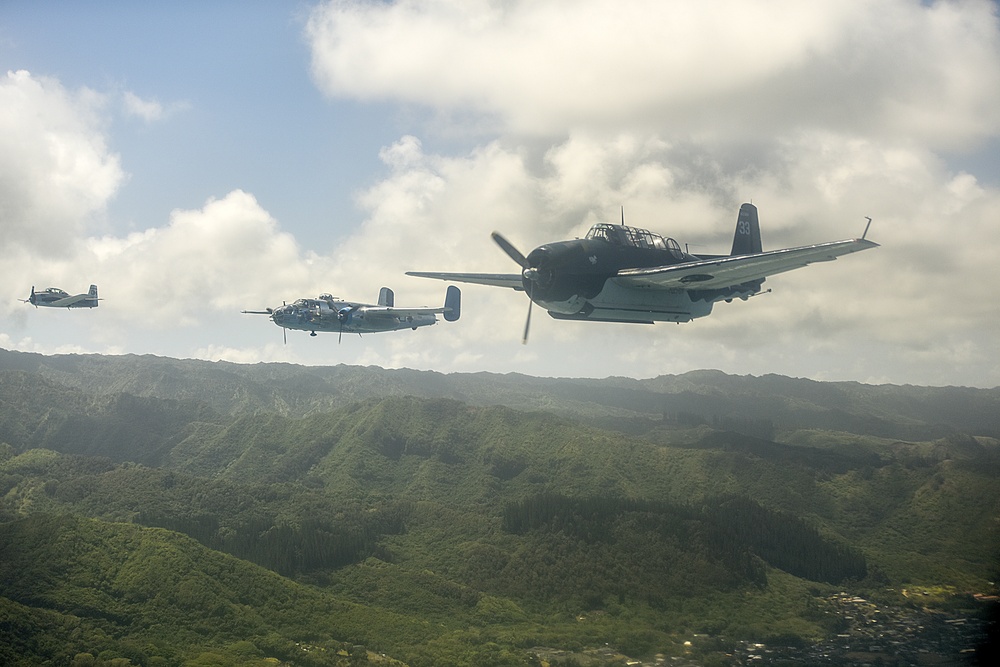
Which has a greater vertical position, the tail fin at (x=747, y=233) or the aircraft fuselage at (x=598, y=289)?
the tail fin at (x=747, y=233)

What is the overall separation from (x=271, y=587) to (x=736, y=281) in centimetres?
18808

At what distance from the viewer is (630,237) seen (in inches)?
1518

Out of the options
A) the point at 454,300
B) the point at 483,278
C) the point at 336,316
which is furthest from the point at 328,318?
the point at 483,278

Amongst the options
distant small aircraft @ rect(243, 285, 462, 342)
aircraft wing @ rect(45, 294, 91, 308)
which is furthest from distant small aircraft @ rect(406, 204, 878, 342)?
aircraft wing @ rect(45, 294, 91, 308)

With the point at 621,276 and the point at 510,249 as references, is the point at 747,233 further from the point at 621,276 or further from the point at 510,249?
the point at 510,249

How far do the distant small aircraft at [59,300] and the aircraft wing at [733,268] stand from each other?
397ft

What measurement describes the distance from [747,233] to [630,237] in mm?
16141

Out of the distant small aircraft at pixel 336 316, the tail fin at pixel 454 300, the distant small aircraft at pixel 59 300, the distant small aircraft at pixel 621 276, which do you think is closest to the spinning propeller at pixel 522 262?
the distant small aircraft at pixel 621 276

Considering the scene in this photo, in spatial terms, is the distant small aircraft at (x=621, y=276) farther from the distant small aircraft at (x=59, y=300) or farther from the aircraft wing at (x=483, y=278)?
the distant small aircraft at (x=59, y=300)

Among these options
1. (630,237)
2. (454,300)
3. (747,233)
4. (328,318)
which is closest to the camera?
(630,237)

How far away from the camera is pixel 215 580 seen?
18050 centimetres

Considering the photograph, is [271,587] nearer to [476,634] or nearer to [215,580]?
[215,580]

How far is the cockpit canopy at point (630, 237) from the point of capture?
3747cm

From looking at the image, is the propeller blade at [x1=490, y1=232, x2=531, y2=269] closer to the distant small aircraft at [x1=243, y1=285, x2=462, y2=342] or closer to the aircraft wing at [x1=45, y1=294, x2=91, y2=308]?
the distant small aircraft at [x1=243, y1=285, x2=462, y2=342]
